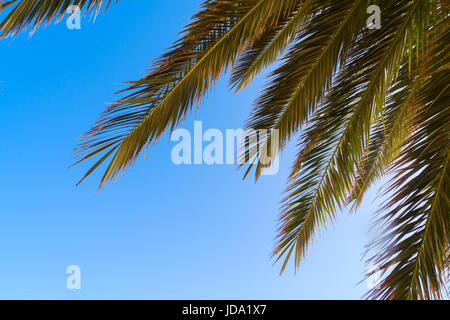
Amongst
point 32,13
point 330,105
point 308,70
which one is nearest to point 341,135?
point 330,105

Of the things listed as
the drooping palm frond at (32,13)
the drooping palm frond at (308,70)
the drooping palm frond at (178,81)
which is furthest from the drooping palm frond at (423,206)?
the drooping palm frond at (32,13)

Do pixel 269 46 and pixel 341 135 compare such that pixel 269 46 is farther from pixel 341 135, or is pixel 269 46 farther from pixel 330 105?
pixel 341 135

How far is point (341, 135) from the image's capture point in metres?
3.67

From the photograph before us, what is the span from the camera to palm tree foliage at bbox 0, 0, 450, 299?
2473 millimetres

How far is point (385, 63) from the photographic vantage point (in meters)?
3.14

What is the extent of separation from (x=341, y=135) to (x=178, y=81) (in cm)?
154

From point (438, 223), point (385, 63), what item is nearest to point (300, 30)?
point (385, 63)

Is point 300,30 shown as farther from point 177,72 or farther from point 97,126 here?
point 97,126

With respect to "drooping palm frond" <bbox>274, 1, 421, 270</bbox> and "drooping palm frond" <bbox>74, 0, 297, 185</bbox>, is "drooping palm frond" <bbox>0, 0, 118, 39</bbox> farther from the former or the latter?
"drooping palm frond" <bbox>274, 1, 421, 270</bbox>

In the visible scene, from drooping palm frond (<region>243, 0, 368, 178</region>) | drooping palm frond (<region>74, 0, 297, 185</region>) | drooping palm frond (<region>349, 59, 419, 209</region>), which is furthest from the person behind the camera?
drooping palm frond (<region>349, 59, 419, 209</region>)

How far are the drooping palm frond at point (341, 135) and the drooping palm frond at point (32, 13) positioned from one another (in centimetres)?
210

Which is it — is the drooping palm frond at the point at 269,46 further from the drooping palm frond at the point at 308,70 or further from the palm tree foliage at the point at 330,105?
the drooping palm frond at the point at 308,70

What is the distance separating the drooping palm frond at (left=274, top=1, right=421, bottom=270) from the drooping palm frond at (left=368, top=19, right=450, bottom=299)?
0.34 m

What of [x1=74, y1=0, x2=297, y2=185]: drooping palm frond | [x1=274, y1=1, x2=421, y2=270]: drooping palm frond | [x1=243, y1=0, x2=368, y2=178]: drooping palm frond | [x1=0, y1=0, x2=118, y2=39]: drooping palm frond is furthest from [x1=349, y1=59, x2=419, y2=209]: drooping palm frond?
[x1=0, y1=0, x2=118, y2=39]: drooping palm frond
